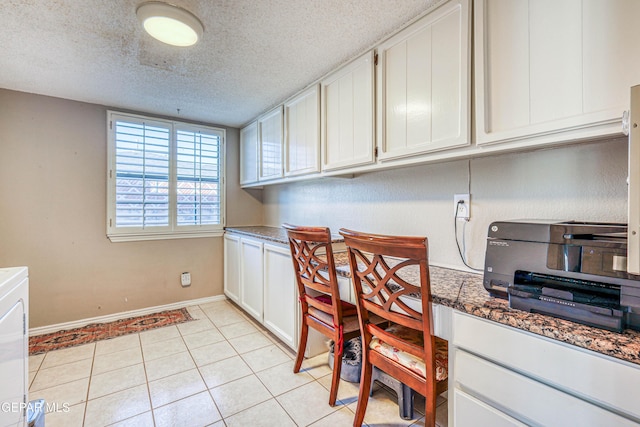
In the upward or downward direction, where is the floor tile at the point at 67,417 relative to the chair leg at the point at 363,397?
downward

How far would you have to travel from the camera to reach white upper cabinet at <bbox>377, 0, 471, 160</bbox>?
1.28 meters

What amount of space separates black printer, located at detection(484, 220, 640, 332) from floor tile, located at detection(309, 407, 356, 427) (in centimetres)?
105

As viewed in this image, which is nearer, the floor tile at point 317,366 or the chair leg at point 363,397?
the chair leg at point 363,397

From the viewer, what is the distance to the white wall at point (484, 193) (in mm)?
1146

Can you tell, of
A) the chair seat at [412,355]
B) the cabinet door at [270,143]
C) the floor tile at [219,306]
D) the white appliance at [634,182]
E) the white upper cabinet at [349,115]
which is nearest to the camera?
the white appliance at [634,182]

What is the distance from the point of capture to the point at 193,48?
1775 mm

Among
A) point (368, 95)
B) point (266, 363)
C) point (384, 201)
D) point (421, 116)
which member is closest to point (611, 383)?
point (421, 116)

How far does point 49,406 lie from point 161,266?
1601 mm

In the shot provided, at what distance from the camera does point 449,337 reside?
1.08 metres

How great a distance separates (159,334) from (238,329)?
695 millimetres

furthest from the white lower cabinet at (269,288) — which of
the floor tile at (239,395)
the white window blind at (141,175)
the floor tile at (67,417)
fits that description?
the floor tile at (67,417)

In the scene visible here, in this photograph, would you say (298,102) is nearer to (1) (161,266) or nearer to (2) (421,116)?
(2) (421,116)

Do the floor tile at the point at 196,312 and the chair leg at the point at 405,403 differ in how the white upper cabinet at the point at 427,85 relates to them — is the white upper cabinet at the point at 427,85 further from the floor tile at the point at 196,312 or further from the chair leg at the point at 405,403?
the floor tile at the point at 196,312

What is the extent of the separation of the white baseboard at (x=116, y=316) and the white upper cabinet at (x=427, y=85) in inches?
110
